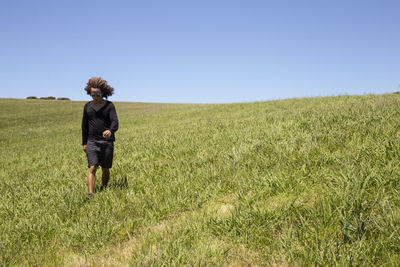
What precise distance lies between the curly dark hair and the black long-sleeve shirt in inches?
9.8

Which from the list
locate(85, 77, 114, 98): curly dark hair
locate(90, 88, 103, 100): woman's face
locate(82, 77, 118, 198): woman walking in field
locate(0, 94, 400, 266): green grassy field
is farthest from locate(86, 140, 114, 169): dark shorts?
locate(85, 77, 114, 98): curly dark hair

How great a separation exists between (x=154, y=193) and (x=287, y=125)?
3749 millimetres

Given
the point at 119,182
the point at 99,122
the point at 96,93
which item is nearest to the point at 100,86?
the point at 96,93

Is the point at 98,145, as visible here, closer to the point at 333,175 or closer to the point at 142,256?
the point at 142,256

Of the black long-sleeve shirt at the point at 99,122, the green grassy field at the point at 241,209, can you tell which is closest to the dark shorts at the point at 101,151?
the black long-sleeve shirt at the point at 99,122

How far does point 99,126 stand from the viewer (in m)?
5.23

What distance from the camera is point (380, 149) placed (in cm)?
367

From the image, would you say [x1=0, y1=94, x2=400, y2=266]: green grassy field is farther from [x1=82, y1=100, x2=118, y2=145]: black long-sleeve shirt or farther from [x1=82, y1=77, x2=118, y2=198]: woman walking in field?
[x1=82, y1=100, x2=118, y2=145]: black long-sleeve shirt

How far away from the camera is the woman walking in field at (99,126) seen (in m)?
5.15

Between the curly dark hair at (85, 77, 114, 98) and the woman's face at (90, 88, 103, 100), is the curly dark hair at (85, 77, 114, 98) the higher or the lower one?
the higher one

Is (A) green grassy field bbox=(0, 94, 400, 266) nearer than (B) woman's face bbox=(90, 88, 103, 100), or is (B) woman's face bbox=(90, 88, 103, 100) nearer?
(A) green grassy field bbox=(0, 94, 400, 266)

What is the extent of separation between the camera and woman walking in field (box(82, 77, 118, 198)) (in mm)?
5152

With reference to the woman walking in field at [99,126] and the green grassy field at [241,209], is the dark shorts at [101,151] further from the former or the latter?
the green grassy field at [241,209]

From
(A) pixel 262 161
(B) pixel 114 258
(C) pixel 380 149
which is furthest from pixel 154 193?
(C) pixel 380 149
